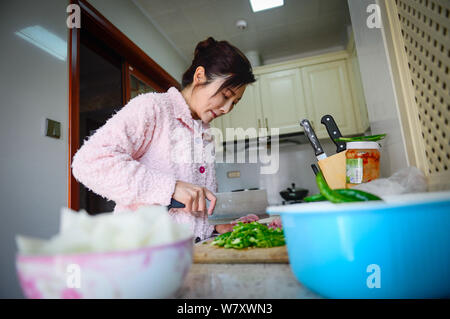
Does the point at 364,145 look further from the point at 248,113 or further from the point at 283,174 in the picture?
the point at 283,174

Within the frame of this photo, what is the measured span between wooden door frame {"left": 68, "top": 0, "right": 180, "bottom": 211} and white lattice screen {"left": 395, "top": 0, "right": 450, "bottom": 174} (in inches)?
58.4

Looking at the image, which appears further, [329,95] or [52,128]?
[329,95]

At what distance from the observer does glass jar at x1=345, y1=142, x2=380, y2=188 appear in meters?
0.78

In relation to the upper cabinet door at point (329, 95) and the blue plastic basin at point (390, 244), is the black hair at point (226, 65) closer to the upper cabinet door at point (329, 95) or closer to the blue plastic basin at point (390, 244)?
the blue plastic basin at point (390, 244)

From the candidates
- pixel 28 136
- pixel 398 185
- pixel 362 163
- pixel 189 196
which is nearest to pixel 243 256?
pixel 189 196

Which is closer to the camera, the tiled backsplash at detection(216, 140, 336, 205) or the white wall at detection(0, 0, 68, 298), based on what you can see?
the white wall at detection(0, 0, 68, 298)

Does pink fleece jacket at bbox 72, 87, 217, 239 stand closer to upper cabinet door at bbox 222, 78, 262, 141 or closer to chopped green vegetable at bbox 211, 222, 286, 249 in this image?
chopped green vegetable at bbox 211, 222, 286, 249

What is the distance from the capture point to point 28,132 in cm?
116


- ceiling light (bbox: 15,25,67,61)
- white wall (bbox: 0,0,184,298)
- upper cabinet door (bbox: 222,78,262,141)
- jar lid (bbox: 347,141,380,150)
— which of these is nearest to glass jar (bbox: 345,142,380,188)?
jar lid (bbox: 347,141,380,150)

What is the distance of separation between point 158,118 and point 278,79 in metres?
2.29

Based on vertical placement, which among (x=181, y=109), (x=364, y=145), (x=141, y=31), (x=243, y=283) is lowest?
(x=243, y=283)

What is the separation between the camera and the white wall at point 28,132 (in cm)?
105

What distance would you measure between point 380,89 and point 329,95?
6.61 feet

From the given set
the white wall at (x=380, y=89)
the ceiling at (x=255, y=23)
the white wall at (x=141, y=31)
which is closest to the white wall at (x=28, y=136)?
the white wall at (x=141, y=31)
